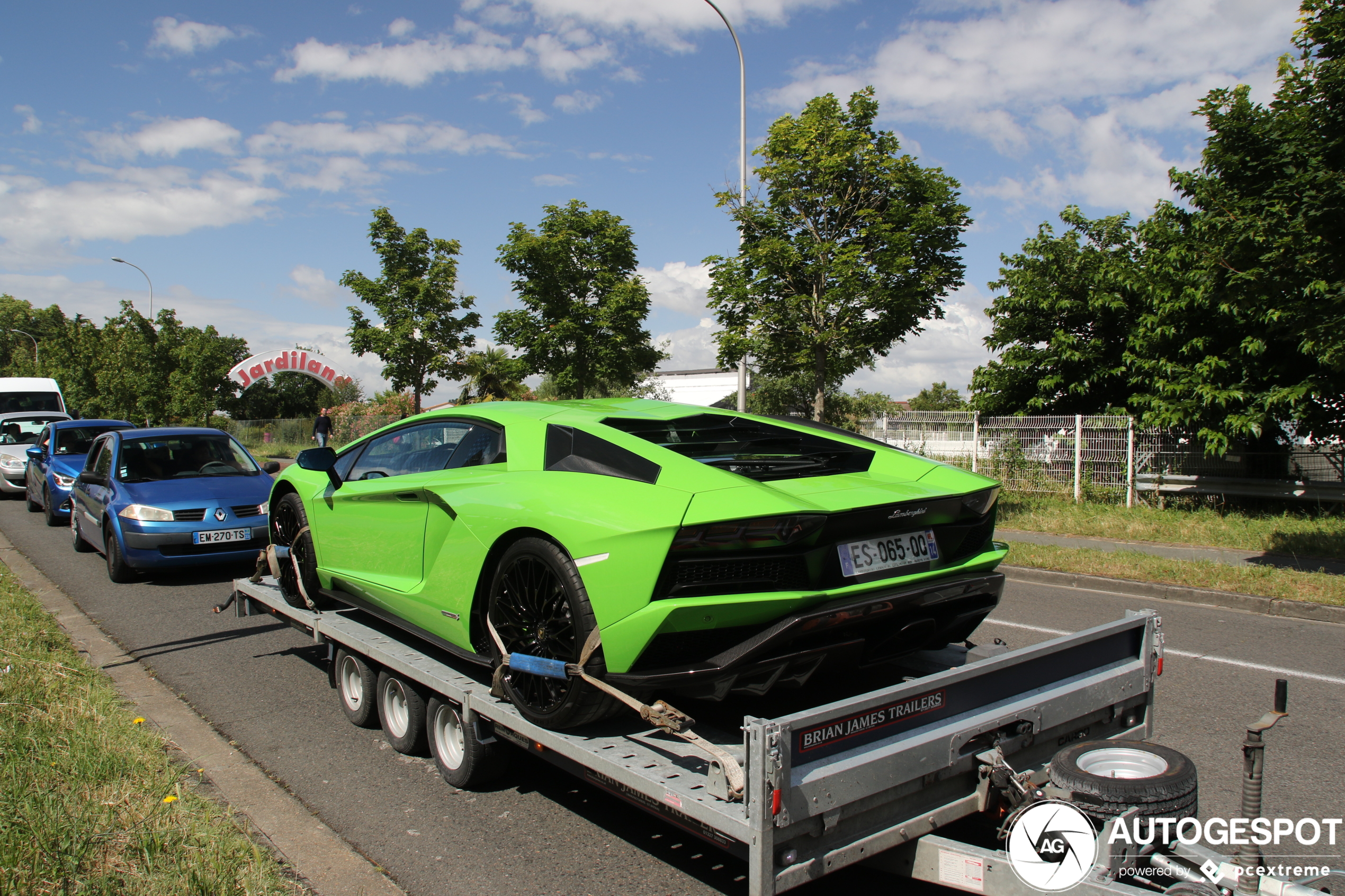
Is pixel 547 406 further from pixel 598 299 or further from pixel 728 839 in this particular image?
pixel 598 299

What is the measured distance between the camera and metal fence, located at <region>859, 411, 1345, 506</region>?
13047 millimetres

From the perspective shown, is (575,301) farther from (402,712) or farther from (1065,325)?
(402,712)

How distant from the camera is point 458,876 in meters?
2.98

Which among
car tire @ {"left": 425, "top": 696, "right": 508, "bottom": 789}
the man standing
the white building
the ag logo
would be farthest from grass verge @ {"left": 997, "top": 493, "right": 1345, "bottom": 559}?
the white building

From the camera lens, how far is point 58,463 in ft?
43.4

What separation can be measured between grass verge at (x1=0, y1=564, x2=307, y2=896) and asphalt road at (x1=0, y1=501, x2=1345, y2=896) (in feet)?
1.41

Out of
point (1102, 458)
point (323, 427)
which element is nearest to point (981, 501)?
point (1102, 458)

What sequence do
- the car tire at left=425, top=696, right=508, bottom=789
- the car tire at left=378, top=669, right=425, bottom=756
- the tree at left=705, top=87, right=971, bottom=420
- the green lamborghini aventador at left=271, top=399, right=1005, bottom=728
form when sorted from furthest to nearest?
the tree at left=705, top=87, right=971, bottom=420 < the car tire at left=378, top=669, right=425, bottom=756 < the car tire at left=425, top=696, right=508, bottom=789 < the green lamborghini aventador at left=271, top=399, right=1005, bottom=728

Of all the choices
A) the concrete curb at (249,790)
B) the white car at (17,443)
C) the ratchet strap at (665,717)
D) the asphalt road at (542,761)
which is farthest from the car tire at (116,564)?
the white car at (17,443)

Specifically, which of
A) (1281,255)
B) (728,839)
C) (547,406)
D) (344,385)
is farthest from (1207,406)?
(344,385)

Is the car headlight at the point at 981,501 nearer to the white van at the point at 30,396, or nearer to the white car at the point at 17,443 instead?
the white car at the point at 17,443

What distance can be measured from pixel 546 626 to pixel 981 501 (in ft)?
5.70

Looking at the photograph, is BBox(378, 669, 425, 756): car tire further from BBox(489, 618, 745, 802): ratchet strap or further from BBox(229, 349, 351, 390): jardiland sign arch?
BBox(229, 349, 351, 390): jardiland sign arch

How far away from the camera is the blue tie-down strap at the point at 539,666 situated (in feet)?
9.36
